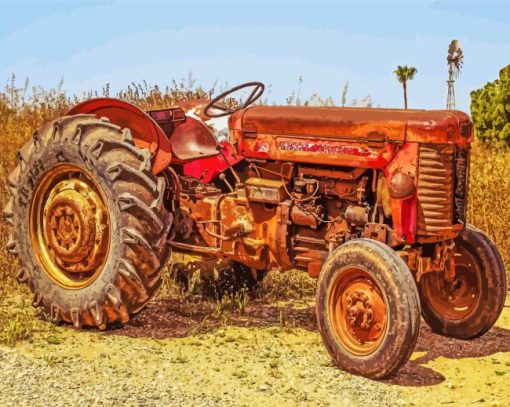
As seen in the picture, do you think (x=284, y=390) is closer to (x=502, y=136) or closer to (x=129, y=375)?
(x=129, y=375)

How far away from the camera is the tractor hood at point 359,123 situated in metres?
Result: 4.98

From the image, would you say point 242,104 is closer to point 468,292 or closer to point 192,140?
point 192,140

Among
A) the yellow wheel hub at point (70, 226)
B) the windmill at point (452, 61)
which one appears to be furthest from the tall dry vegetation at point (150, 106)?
the windmill at point (452, 61)

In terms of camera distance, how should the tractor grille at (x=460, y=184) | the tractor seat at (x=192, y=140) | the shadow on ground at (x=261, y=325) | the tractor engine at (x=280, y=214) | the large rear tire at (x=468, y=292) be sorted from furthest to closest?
the tractor seat at (x=192, y=140), the large rear tire at (x=468, y=292), the shadow on ground at (x=261, y=325), the tractor engine at (x=280, y=214), the tractor grille at (x=460, y=184)

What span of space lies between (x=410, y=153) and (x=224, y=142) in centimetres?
167

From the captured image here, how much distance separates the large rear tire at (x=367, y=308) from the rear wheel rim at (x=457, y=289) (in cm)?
117

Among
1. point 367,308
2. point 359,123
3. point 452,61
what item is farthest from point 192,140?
point 452,61

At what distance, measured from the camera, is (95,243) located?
5.79 metres

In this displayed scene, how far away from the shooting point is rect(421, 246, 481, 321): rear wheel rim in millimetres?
5883

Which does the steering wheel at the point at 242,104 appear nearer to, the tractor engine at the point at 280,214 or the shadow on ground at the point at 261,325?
the tractor engine at the point at 280,214

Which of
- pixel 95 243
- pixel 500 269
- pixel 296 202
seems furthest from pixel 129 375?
pixel 500 269

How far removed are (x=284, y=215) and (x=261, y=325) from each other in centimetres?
94

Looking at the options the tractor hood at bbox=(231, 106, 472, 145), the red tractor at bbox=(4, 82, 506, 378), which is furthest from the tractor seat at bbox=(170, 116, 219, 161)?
the tractor hood at bbox=(231, 106, 472, 145)

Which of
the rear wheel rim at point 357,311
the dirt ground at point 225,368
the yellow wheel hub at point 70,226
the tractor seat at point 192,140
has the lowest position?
the dirt ground at point 225,368
